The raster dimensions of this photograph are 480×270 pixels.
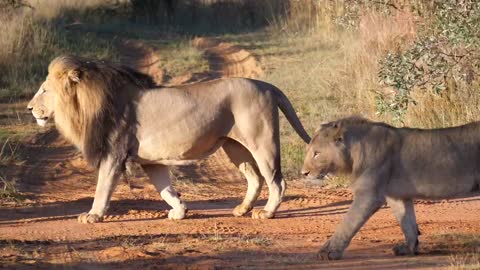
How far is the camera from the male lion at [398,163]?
24.3ft

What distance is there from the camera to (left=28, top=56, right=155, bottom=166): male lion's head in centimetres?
894

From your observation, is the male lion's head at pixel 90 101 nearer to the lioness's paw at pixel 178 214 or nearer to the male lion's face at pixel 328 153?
the lioness's paw at pixel 178 214

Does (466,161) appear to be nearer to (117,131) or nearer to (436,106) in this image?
(117,131)

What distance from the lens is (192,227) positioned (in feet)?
28.9

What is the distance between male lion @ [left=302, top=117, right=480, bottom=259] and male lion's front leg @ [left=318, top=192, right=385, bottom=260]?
0.04 m

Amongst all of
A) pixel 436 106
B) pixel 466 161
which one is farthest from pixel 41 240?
pixel 436 106

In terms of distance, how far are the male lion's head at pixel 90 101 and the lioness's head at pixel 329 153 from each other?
217 cm

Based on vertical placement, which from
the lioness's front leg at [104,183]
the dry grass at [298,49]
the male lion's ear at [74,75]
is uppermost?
the male lion's ear at [74,75]

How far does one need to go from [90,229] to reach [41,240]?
2.04 ft

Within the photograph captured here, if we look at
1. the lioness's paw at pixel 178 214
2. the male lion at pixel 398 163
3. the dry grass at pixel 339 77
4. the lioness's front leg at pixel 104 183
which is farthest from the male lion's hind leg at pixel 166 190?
the dry grass at pixel 339 77

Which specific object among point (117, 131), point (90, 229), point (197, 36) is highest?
point (117, 131)

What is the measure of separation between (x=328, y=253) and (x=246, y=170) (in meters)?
2.37

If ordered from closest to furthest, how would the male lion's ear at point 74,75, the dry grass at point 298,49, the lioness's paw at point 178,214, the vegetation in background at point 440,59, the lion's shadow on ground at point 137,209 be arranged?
the male lion's ear at point 74,75 → the lioness's paw at point 178,214 → the lion's shadow on ground at point 137,209 → the vegetation in background at point 440,59 → the dry grass at point 298,49

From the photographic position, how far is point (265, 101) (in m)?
9.11
